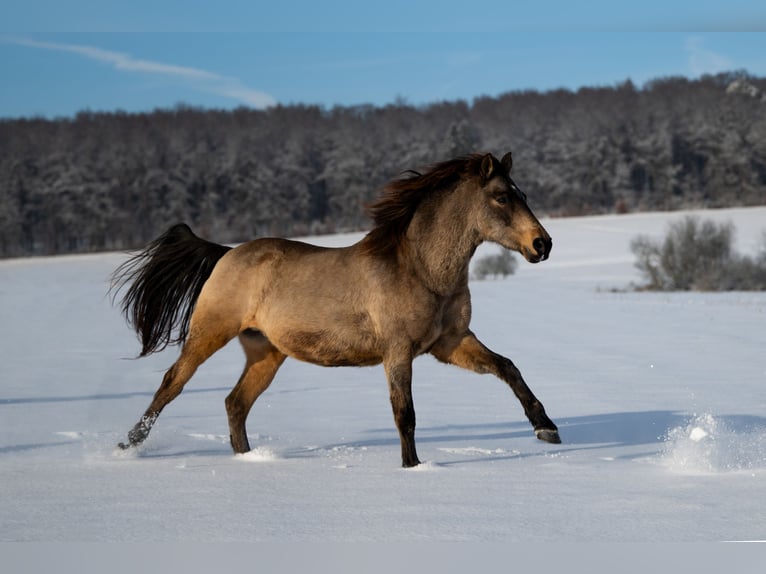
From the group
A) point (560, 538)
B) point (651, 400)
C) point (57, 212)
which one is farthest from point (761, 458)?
point (57, 212)

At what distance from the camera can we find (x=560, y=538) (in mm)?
4039

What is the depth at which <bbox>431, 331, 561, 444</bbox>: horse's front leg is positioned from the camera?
6027mm

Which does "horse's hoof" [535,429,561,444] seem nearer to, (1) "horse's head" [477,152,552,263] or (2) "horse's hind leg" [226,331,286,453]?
(1) "horse's head" [477,152,552,263]

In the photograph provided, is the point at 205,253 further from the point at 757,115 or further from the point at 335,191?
the point at 757,115

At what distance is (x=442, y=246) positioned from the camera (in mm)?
5852

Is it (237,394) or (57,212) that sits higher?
(57,212)

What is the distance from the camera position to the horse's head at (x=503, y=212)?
570 cm

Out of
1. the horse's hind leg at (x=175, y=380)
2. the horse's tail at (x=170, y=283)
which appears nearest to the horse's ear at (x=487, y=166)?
the horse's hind leg at (x=175, y=380)

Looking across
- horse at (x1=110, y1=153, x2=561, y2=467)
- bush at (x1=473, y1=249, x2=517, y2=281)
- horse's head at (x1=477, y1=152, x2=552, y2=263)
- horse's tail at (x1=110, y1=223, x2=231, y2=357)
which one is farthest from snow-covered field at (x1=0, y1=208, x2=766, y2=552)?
bush at (x1=473, y1=249, x2=517, y2=281)

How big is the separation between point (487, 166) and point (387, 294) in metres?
0.97

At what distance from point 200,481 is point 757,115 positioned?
68.1m

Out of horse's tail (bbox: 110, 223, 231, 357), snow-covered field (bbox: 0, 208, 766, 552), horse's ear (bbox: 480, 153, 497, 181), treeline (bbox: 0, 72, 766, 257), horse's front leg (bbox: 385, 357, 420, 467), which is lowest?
snow-covered field (bbox: 0, 208, 766, 552)

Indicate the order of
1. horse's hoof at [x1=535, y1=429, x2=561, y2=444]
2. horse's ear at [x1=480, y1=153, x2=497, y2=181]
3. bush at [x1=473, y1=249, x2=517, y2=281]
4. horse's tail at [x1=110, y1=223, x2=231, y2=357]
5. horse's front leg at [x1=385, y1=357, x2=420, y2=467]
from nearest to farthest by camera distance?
horse's front leg at [x1=385, y1=357, x2=420, y2=467]
horse's ear at [x1=480, y1=153, x2=497, y2=181]
horse's hoof at [x1=535, y1=429, x2=561, y2=444]
horse's tail at [x1=110, y1=223, x2=231, y2=357]
bush at [x1=473, y1=249, x2=517, y2=281]

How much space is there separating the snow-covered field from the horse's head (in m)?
1.33
